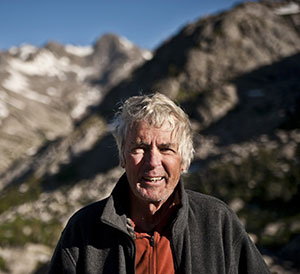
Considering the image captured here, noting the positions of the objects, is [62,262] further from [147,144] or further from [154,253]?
[147,144]

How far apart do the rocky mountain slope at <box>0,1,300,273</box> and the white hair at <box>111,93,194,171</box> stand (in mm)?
5066

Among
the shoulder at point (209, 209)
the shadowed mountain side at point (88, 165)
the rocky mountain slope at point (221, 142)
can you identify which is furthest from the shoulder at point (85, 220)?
the shadowed mountain side at point (88, 165)

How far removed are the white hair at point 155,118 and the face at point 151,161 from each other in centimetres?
8

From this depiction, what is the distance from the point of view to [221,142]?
3278 centimetres

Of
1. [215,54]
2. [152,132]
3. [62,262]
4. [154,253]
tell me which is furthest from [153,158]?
[215,54]

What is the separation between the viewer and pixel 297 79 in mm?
39500

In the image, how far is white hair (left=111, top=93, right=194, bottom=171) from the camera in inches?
146

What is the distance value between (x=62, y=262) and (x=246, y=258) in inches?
87.8

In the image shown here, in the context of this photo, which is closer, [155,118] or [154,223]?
[155,118]

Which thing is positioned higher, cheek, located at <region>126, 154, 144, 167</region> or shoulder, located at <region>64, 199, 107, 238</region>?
cheek, located at <region>126, 154, 144, 167</region>

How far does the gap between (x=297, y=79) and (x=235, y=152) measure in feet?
59.4

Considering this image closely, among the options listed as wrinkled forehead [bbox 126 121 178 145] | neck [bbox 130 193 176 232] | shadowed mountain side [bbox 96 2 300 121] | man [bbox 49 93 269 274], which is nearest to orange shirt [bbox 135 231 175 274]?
man [bbox 49 93 269 274]

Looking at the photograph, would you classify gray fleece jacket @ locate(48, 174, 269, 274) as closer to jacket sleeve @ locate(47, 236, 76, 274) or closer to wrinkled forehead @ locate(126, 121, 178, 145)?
jacket sleeve @ locate(47, 236, 76, 274)

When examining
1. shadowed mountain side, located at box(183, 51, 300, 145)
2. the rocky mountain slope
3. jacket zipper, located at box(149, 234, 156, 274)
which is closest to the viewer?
jacket zipper, located at box(149, 234, 156, 274)
